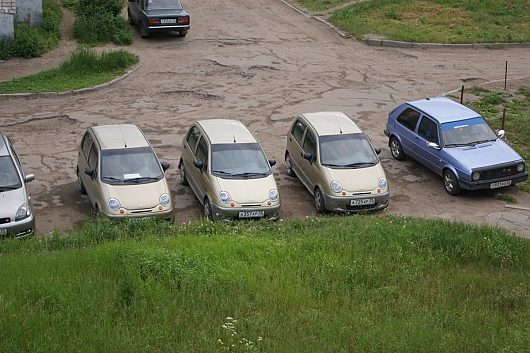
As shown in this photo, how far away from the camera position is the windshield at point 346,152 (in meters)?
17.9

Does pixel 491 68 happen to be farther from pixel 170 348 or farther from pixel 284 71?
pixel 170 348

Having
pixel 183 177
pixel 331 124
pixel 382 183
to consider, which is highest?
pixel 331 124

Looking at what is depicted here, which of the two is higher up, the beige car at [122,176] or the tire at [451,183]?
the beige car at [122,176]

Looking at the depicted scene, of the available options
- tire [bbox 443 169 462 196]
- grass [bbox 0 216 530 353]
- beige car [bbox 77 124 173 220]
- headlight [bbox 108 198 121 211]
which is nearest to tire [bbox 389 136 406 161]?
tire [bbox 443 169 462 196]

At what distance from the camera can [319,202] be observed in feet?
57.8

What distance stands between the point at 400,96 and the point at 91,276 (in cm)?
1584

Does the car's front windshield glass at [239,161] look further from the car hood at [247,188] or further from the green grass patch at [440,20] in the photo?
the green grass patch at [440,20]

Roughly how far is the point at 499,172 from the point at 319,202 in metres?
4.10

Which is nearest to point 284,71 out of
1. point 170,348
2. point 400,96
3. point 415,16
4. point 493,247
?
point 400,96

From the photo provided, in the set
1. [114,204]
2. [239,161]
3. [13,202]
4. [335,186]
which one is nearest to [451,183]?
[335,186]

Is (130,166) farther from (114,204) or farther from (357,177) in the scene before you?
(357,177)

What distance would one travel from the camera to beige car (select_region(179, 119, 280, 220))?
16391mm

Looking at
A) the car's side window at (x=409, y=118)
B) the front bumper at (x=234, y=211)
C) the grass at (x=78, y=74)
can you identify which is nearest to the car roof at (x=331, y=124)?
the car's side window at (x=409, y=118)

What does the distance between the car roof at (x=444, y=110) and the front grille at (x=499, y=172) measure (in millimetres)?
1780
